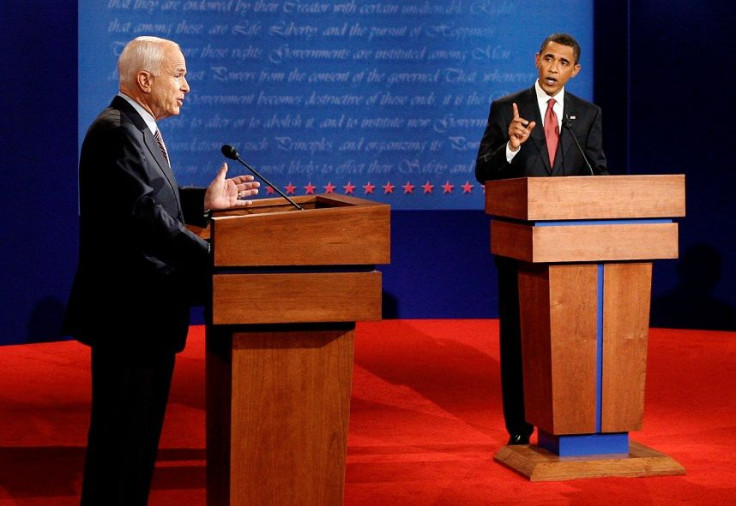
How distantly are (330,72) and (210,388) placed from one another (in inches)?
191

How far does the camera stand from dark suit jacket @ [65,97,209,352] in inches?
104

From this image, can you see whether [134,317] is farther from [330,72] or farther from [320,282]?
[330,72]

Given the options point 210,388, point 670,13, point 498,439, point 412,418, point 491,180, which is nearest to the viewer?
point 210,388

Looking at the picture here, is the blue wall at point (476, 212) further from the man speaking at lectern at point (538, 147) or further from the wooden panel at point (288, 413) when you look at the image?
the wooden panel at point (288, 413)

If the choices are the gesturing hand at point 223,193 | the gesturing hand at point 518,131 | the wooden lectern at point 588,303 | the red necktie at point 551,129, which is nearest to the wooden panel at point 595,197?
the wooden lectern at point 588,303

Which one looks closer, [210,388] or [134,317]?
[134,317]

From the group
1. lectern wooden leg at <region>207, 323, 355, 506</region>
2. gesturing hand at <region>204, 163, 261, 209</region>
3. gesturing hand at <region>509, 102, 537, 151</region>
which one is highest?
gesturing hand at <region>509, 102, 537, 151</region>

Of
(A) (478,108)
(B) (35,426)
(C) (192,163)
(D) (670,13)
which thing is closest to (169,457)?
(B) (35,426)

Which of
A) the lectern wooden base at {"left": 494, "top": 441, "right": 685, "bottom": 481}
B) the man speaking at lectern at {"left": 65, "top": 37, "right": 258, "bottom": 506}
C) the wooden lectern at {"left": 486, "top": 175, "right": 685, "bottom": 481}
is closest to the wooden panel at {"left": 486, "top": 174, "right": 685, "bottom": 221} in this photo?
the wooden lectern at {"left": 486, "top": 175, "right": 685, "bottom": 481}

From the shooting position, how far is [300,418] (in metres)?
2.68

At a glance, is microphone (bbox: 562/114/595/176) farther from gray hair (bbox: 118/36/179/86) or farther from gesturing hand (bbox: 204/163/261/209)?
gray hair (bbox: 118/36/179/86)

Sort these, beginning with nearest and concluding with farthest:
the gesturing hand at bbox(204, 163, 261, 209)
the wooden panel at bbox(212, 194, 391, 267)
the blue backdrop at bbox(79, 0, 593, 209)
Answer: the wooden panel at bbox(212, 194, 391, 267)
the gesturing hand at bbox(204, 163, 261, 209)
the blue backdrop at bbox(79, 0, 593, 209)

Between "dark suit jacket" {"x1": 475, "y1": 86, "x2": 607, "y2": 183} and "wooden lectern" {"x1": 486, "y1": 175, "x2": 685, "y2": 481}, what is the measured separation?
0.23 meters

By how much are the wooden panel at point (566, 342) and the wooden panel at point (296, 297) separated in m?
1.25
